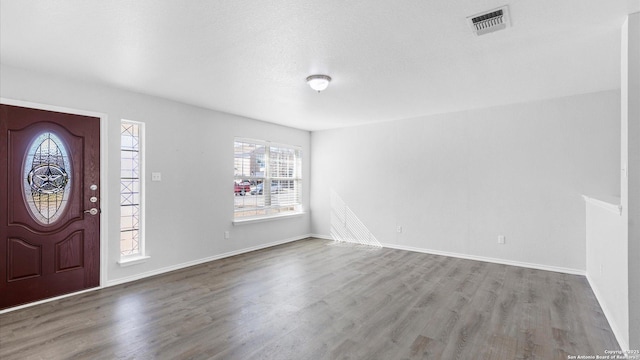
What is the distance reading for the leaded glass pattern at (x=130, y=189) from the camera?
397cm

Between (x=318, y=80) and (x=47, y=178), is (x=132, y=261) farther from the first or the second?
(x=318, y=80)

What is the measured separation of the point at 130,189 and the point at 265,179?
7.94 ft

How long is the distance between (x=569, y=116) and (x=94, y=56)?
18.9 ft

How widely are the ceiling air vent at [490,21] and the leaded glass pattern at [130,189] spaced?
4.11m

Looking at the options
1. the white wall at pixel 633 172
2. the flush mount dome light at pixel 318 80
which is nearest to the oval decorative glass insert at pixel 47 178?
the flush mount dome light at pixel 318 80

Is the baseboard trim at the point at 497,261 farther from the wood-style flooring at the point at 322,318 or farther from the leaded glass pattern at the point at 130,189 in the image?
the leaded glass pattern at the point at 130,189

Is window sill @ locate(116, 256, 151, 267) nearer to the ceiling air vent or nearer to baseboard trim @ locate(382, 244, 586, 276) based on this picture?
baseboard trim @ locate(382, 244, 586, 276)

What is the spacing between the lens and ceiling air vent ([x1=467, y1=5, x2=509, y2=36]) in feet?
6.99

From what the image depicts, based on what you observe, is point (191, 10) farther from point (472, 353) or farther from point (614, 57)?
point (614, 57)

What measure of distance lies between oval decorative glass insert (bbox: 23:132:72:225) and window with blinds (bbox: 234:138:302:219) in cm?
240

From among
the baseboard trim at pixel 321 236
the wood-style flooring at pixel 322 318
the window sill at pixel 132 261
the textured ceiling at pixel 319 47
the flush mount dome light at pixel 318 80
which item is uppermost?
the textured ceiling at pixel 319 47

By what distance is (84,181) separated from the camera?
3.54m

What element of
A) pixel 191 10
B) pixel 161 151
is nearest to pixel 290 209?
pixel 161 151

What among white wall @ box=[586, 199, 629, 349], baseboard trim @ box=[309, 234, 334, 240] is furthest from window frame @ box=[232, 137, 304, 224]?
white wall @ box=[586, 199, 629, 349]
